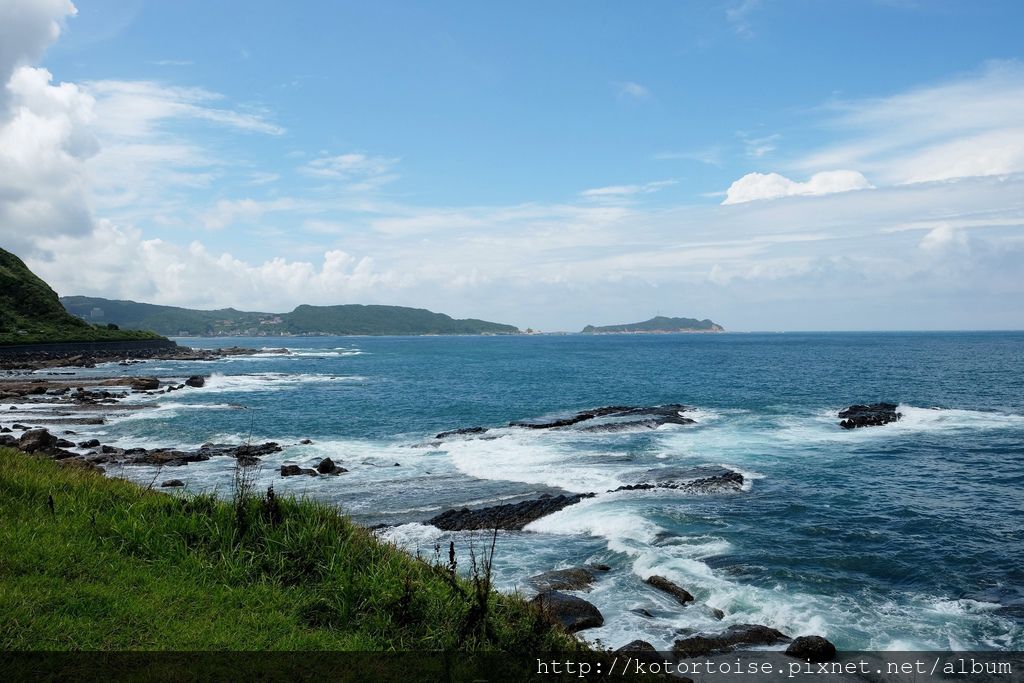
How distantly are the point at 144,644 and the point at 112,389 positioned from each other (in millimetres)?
66508

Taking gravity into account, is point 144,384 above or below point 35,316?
below

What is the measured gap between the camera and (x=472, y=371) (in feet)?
338

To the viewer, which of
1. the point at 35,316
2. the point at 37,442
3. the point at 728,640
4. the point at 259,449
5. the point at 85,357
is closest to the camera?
the point at 728,640

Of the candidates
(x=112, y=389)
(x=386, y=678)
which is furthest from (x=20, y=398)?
(x=386, y=678)

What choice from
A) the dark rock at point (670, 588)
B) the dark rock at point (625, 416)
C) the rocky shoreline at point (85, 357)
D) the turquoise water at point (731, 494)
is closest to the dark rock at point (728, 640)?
the turquoise water at point (731, 494)

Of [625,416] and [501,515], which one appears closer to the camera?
[501,515]

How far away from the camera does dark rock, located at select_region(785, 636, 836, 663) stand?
12891 millimetres

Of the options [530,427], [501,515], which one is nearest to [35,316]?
[530,427]

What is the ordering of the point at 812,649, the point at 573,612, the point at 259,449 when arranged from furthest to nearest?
the point at 259,449 < the point at 573,612 < the point at 812,649

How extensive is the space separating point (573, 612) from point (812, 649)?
4977 mm

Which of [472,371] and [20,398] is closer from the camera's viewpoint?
[20,398]

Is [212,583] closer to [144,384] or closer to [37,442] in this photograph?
[37,442]

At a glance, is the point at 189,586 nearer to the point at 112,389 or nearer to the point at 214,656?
the point at 214,656

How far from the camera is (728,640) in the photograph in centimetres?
1369
